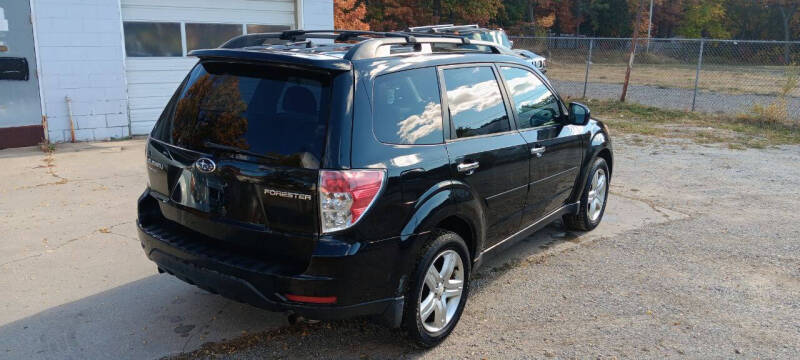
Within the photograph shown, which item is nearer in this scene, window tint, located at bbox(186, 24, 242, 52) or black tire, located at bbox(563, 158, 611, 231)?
black tire, located at bbox(563, 158, 611, 231)

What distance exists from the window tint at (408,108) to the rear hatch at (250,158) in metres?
0.33

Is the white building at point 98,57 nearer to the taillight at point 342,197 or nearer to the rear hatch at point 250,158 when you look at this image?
the rear hatch at point 250,158

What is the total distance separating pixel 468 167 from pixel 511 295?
1181mm

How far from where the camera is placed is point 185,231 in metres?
3.67

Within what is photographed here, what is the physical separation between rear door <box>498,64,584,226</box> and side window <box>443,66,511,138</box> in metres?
0.21

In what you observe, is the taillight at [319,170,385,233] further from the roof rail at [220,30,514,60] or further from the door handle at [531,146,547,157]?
the door handle at [531,146,547,157]

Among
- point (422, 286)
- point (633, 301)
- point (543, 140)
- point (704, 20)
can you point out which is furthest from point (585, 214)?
point (704, 20)

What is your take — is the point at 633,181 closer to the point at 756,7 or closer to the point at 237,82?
the point at 237,82

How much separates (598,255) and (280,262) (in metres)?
3.19

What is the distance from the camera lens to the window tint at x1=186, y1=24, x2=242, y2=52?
10.8m

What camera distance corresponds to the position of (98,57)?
9.83 metres

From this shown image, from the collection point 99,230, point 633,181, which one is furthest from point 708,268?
point 99,230

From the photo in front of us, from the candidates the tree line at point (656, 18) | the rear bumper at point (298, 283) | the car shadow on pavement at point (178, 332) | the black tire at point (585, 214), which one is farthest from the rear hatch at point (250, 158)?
the tree line at point (656, 18)

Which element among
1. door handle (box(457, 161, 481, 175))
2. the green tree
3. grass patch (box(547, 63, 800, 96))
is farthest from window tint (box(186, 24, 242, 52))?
the green tree
